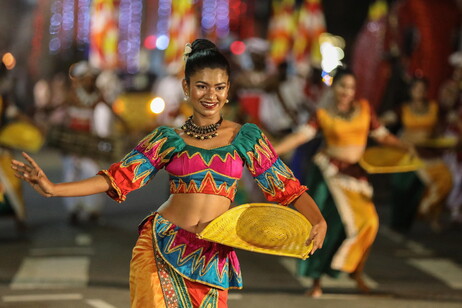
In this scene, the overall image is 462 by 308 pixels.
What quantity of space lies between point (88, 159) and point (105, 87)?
5938mm

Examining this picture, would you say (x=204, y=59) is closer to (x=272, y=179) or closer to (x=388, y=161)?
(x=272, y=179)

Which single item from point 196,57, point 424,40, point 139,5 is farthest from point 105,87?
point 139,5

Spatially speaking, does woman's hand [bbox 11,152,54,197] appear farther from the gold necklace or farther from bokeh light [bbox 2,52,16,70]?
bokeh light [bbox 2,52,16,70]

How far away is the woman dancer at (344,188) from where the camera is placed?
9477mm

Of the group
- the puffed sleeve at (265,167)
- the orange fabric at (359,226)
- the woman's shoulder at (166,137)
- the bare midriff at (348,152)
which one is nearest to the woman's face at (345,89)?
the bare midriff at (348,152)

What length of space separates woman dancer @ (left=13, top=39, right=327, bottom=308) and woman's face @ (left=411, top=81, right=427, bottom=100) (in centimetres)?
808

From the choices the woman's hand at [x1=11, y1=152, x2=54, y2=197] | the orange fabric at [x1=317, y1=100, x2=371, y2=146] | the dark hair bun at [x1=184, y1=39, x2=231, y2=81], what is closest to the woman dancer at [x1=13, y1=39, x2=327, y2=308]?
the dark hair bun at [x1=184, y1=39, x2=231, y2=81]

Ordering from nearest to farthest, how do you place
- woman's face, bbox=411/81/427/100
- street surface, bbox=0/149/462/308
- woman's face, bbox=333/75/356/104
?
street surface, bbox=0/149/462/308 < woman's face, bbox=333/75/356/104 < woman's face, bbox=411/81/427/100

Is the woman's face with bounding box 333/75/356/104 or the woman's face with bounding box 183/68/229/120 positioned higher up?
the woman's face with bounding box 183/68/229/120

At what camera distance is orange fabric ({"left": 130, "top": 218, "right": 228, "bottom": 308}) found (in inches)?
218

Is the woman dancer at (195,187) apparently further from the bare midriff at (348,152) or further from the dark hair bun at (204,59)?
the bare midriff at (348,152)

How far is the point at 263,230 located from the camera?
551cm

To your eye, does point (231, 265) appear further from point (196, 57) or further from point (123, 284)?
point (123, 284)

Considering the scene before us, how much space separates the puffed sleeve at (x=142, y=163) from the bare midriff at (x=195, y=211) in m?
0.20
